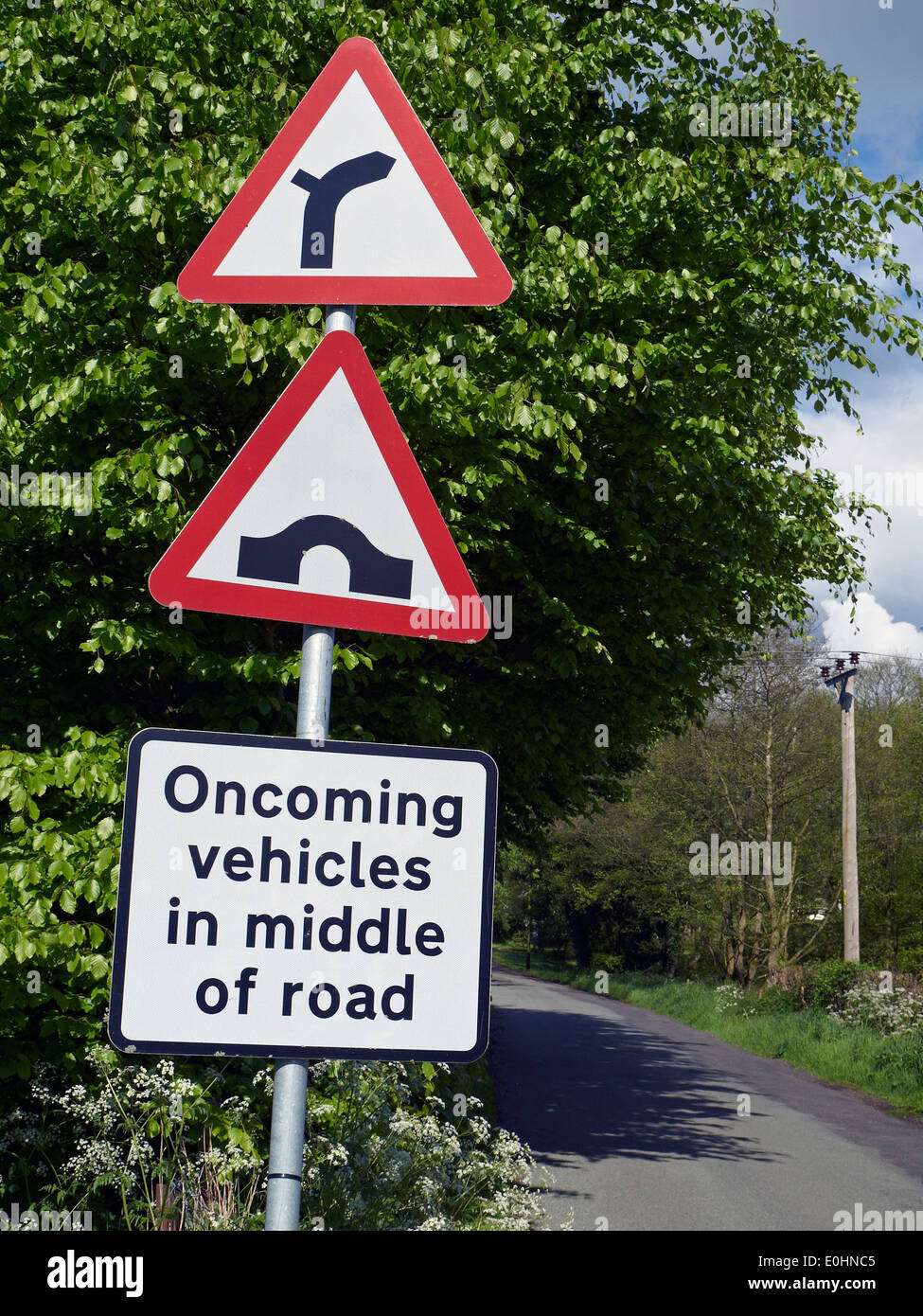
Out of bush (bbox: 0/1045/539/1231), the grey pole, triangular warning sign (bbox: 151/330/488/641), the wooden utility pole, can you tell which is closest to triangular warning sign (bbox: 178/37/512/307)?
triangular warning sign (bbox: 151/330/488/641)

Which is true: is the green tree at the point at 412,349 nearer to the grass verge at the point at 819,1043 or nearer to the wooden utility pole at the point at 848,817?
the grass verge at the point at 819,1043

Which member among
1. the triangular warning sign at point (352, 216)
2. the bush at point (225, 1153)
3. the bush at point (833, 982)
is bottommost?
the bush at point (833, 982)

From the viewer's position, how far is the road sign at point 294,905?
174 cm

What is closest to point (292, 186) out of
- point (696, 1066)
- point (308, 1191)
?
point (308, 1191)

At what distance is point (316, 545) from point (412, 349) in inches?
162

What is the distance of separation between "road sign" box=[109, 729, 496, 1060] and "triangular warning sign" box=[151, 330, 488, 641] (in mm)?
275

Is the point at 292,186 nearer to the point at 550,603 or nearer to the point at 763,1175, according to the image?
the point at 550,603

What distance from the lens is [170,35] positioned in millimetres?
6195

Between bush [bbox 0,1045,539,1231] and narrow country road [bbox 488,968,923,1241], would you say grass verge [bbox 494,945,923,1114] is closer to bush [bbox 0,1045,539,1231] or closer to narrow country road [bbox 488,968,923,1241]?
narrow country road [bbox 488,968,923,1241]

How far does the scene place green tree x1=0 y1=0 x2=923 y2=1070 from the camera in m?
5.35

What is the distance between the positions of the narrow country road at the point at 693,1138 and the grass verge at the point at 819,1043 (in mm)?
447

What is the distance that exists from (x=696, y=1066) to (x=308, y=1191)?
13615 mm

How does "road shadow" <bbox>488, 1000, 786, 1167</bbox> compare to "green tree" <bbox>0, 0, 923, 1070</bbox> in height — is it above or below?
below

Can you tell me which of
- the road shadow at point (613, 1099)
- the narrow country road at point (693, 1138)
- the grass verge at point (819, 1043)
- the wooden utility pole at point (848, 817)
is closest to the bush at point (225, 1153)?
the narrow country road at point (693, 1138)
